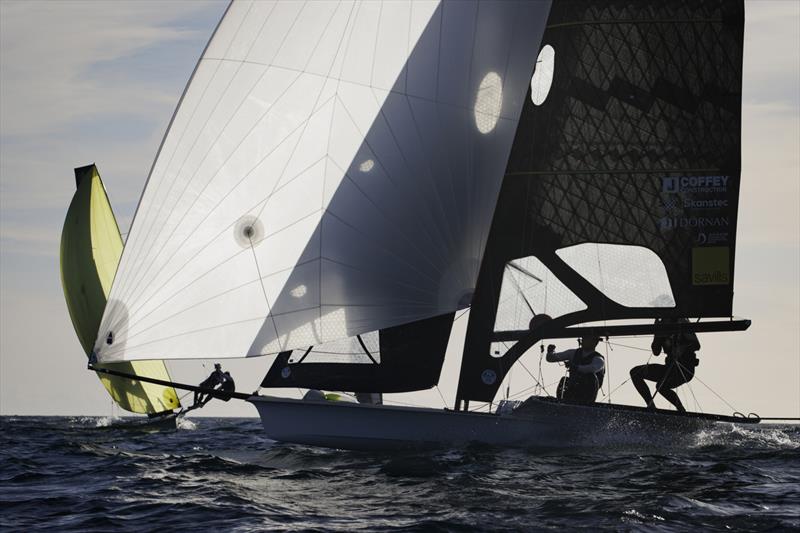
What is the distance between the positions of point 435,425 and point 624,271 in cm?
402

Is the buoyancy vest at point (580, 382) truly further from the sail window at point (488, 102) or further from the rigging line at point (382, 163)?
the sail window at point (488, 102)

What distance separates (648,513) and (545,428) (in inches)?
195

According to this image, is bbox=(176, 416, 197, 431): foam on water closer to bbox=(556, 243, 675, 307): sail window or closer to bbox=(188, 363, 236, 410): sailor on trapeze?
bbox=(188, 363, 236, 410): sailor on trapeze

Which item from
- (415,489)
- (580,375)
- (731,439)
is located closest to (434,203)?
(580,375)

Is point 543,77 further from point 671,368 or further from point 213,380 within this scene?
point 213,380

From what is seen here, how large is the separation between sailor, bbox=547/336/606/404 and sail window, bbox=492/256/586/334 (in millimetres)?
558

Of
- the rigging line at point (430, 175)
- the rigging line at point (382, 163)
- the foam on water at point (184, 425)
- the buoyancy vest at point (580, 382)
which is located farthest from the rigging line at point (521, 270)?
the foam on water at point (184, 425)

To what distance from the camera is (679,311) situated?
18.6 metres

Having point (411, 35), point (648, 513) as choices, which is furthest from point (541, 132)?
point (648, 513)

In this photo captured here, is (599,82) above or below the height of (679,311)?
above

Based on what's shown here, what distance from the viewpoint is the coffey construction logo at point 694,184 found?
61.0 feet

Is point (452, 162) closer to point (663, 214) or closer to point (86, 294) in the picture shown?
point (663, 214)

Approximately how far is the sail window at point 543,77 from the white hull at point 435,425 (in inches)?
185

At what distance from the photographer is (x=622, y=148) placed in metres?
18.4
